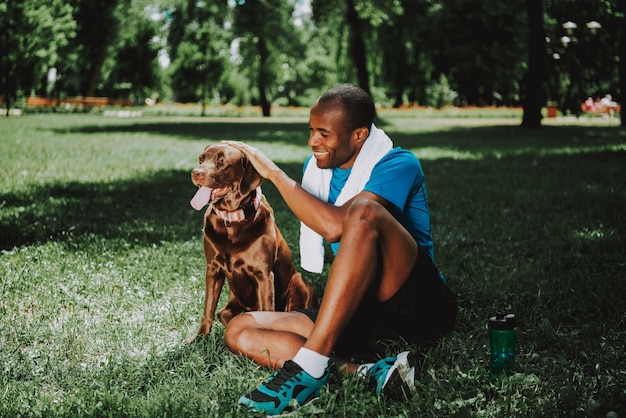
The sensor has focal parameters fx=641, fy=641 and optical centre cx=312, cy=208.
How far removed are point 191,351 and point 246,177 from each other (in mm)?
960

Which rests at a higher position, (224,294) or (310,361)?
(310,361)

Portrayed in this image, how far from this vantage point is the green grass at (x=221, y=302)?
9.20 ft

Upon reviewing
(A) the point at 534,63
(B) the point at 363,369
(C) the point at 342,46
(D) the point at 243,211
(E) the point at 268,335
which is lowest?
(B) the point at 363,369

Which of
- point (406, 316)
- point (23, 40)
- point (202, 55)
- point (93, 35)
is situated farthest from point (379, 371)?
point (93, 35)

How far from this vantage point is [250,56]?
1613 inches

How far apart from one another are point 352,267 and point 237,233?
2.80ft

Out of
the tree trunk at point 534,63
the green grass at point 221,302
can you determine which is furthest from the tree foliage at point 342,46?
the green grass at point 221,302

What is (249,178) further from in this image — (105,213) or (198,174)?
(105,213)

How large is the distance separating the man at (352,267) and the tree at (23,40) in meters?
25.9

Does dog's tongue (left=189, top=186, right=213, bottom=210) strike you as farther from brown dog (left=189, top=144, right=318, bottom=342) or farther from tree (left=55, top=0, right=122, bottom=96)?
tree (left=55, top=0, right=122, bottom=96)

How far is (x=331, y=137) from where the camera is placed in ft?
10.0

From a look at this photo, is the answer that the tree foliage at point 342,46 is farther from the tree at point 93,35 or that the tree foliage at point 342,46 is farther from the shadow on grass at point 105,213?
the shadow on grass at point 105,213

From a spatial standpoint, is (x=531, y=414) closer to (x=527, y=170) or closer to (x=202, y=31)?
(x=527, y=170)

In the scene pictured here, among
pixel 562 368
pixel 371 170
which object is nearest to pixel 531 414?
pixel 562 368
